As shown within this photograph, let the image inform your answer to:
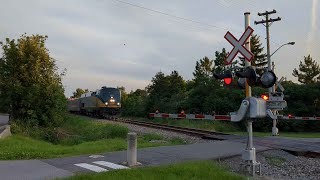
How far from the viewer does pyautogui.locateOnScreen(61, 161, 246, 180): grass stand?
9.44 metres

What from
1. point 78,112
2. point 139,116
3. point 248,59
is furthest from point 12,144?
point 78,112

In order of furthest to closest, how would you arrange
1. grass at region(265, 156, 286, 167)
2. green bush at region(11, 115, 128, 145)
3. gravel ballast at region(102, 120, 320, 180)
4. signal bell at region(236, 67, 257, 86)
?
green bush at region(11, 115, 128, 145)
grass at region(265, 156, 286, 167)
gravel ballast at region(102, 120, 320, 180)
signal bell at region(236, 67, 257, 86)

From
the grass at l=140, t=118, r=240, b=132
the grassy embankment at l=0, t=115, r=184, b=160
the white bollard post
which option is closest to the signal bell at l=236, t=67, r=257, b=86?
the white bollard post

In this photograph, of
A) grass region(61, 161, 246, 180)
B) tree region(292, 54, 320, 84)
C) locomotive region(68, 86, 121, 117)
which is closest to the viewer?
grass region(61, 161, 246, 180)

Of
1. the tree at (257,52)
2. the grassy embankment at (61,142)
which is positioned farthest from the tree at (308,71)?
the grassy embankment at (61,142)

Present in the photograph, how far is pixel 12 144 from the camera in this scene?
1644cm

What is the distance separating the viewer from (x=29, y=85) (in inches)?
1000

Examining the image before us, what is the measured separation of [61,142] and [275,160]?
11496 mm

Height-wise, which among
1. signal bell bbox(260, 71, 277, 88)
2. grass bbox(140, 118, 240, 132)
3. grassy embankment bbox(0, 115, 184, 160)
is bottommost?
grassy embankment bbox(0, 115, 184, 160)

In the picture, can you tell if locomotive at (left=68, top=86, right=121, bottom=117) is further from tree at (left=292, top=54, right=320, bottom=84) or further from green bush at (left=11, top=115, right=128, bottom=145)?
tree at (left=292, top=54, right=320, bottom=84)

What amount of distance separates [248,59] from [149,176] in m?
4.14

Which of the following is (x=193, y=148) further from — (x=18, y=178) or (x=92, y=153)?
(x=18, y=178)

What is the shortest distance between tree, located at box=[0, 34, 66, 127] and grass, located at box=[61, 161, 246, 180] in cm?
1559

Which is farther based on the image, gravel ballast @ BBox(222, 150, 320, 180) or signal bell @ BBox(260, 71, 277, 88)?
gravel ballast @ BBox(222, 150, 320, 180)
